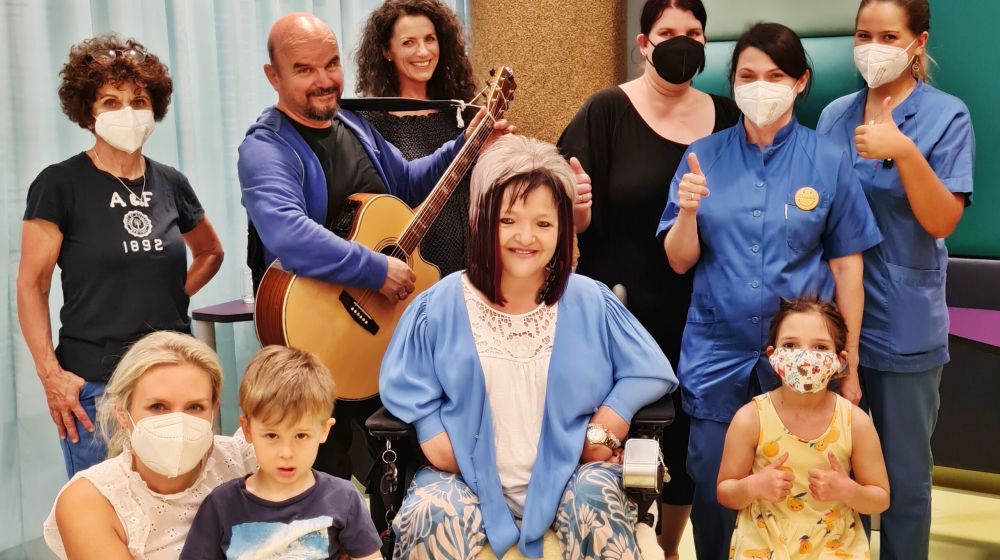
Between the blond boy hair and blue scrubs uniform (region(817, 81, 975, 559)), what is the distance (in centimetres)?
155

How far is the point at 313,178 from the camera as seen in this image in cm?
288

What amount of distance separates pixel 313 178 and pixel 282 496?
1005 millimetres

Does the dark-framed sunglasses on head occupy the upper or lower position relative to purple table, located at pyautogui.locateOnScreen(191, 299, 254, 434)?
upper

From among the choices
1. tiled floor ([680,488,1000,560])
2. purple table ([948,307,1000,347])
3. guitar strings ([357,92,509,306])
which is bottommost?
tiled floor ([680,488,1000,560])

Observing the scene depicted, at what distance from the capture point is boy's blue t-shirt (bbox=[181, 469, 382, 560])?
2170 millimetres

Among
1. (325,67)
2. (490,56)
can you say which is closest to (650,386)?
(325,67)

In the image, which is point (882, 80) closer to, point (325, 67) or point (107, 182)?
point (325, 67)

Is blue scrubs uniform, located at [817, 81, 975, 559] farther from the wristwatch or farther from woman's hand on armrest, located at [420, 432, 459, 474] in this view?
woman's hand on armrest, located at [420, 432, 459, 474]

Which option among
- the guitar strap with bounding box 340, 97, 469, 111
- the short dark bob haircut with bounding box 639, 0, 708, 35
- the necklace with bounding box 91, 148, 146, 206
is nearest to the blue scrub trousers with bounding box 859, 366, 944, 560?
the short dark bob haircut with bounding box 639, 0, 708, 35

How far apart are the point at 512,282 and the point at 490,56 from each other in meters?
2.52

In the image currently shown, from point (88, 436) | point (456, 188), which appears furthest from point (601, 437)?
Answer: point (88, 436)

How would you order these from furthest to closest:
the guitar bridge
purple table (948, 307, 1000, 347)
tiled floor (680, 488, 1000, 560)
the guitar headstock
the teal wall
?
the teal wall → tiled floor (680, 488, 1000, 560) → purple table (948, 307, 1000, 347) → the guitar headstock → the guitar bridge

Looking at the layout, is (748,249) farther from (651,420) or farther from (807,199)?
(651,420)

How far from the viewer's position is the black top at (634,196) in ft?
10.0
